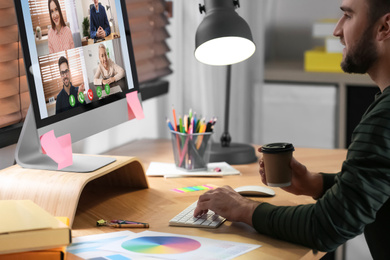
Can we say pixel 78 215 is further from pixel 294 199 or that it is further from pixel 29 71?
pixel 294 199

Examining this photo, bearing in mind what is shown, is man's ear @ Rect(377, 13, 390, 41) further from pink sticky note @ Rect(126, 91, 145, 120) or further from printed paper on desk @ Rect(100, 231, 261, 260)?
pink sticky note @ Rect(126, 91, 145, 120)

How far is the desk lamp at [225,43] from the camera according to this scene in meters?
1.58

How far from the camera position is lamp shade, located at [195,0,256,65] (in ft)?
5.17

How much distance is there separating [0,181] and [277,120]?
203cm

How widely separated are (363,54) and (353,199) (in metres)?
0.33

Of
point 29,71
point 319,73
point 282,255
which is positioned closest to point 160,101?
point 319,73

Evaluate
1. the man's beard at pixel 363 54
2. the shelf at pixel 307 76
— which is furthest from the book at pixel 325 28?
the man's beard at pixel 363 54

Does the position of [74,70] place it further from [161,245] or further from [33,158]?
[161,245]

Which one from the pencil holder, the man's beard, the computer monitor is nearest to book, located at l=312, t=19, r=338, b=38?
the pencil holder

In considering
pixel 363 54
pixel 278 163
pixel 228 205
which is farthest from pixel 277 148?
pixel 363 54

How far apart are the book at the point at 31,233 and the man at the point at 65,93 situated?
35cm

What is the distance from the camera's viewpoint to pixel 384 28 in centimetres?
121

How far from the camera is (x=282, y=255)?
1.14m

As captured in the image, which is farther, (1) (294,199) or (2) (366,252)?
(2) (366,252)
